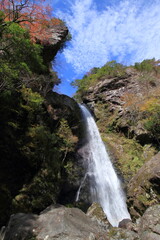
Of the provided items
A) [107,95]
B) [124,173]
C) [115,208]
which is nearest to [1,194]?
[115,208]

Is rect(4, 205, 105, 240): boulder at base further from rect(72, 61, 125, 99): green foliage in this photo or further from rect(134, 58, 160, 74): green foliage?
rect(134, 58, 160, 74): green foliage

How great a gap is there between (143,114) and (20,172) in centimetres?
1331

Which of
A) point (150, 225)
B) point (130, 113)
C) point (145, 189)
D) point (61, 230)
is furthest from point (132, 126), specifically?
point (61, 230)

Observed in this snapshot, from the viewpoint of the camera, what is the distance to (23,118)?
8.66 m

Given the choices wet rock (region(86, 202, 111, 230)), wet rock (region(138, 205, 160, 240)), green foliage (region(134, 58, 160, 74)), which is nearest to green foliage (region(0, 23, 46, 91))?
wet rock (region(86, 202, 111, 230))

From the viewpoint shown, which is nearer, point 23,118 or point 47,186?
point 47,186

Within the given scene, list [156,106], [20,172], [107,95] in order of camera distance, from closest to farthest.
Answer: [20,172]
[156,106]
[107,95]

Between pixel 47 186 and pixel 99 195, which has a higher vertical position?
pixel 47 186

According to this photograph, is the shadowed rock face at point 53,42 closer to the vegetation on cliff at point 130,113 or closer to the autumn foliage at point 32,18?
the autumn foliage at point 32,18

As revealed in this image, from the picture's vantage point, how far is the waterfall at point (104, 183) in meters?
10.1

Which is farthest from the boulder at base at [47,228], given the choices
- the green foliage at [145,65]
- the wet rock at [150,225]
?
the green foliage at [145,65]

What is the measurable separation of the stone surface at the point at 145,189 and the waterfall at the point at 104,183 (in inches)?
114

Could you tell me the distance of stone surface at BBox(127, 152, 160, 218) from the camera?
6887 mm

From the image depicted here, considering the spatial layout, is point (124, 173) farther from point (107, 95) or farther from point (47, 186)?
point (107, 95)
